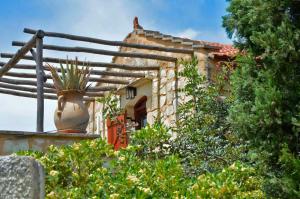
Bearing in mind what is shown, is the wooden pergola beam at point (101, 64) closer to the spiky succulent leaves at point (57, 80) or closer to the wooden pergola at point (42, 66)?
the wooden pergola at point (42, 66)

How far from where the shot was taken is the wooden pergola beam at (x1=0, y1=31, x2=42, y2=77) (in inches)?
328

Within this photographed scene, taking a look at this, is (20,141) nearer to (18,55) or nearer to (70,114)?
(70,114)

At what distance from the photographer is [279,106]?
4469mm

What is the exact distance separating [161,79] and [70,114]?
3440 mm

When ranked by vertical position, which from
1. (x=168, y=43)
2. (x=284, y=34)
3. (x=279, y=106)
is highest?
(x=168, y=43)

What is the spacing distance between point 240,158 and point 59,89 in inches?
94.5

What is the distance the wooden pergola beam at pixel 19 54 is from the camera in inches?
328

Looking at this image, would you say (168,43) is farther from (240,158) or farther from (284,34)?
(284,34)

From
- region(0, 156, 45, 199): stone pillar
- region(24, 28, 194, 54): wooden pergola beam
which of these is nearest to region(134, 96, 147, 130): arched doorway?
region(24, 28, 194, 54): wooden pergola beam

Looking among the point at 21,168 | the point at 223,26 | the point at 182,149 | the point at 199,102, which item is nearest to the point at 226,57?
the point at 199,102

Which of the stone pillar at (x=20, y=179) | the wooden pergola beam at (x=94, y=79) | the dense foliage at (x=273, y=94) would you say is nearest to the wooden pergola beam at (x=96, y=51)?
the wooden pergola beam at (x=94, y=79)

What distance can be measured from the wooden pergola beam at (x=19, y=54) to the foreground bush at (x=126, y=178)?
389cm

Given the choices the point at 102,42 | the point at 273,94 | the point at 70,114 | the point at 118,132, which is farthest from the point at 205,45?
the point at 273,94

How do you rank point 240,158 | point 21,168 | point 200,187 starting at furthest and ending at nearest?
1. point 240,158
2. point 200,187
3. point 21,168
